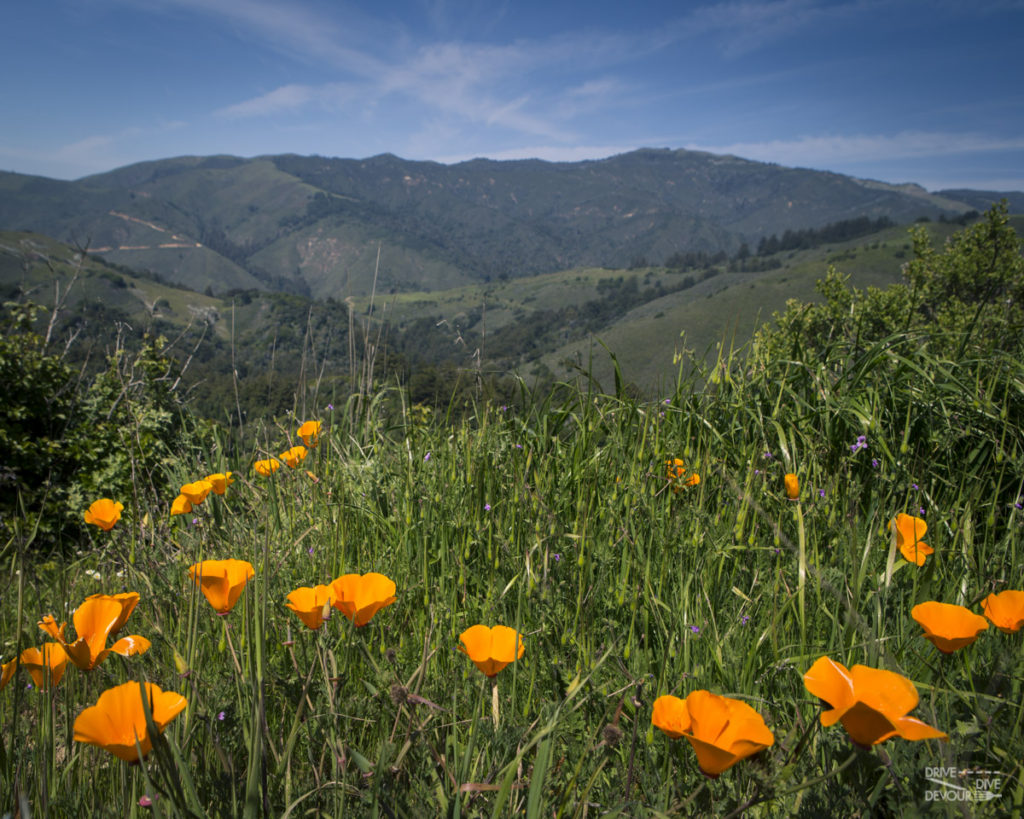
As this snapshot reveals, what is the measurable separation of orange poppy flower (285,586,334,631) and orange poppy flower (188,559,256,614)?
0.44 ft

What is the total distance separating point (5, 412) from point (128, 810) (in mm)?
5615

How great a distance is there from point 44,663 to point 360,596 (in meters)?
0.49

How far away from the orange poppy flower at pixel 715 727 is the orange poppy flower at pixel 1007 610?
1.78 feet

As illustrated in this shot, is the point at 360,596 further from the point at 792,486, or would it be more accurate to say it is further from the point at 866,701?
the point at 792,486

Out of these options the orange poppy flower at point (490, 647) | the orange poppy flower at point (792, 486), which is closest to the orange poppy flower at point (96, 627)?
the orange poppy flower at point (490, 647)

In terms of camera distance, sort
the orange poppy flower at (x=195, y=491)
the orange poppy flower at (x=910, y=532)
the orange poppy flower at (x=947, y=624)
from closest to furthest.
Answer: the orange poppy flower at (x=947, y=624), the orange poppy flower at (x=910, y=532), the orange poppy flower at (x=195, y=491)

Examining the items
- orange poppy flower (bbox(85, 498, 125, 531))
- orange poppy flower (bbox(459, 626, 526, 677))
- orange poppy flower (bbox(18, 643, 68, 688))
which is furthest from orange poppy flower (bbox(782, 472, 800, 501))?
orange poppy flower (bbox(85, 498, 125, 531))

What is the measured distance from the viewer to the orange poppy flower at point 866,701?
647mm

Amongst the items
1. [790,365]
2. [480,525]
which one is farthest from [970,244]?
[480,525]

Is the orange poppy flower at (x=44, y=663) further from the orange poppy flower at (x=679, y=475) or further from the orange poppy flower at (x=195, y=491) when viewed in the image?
the orange poppy flower at (x=679, y=475)

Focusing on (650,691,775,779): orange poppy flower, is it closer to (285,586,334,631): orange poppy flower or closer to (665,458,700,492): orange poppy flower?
(285,586,334,631): orange poppy flower

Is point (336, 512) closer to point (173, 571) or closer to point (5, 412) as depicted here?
point (173, 571)

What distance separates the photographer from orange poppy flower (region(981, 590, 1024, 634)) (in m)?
0.92

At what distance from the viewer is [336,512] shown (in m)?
2.02
